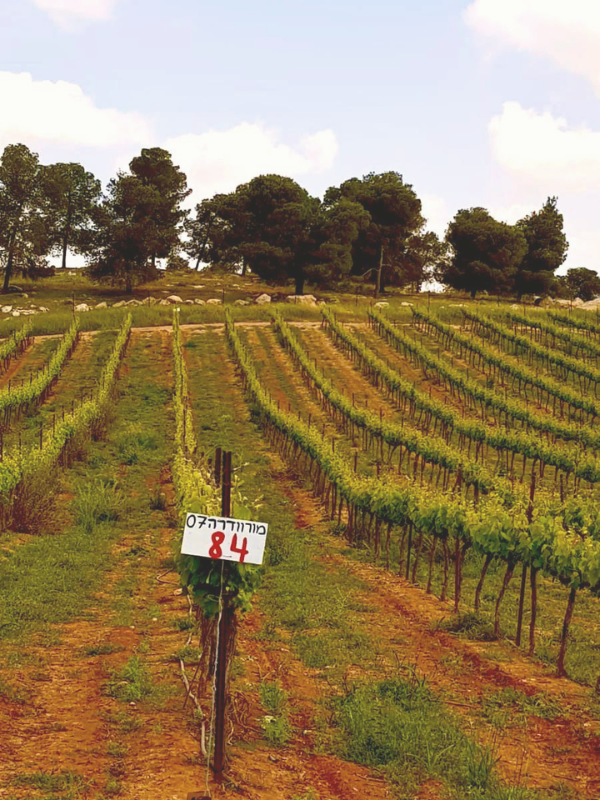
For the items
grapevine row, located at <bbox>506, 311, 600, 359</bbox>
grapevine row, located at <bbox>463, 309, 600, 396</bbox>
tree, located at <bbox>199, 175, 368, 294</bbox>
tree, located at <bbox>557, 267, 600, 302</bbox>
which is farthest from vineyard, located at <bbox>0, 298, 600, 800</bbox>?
tree, located at <bbox>557, 267, 600, 302</bbox>

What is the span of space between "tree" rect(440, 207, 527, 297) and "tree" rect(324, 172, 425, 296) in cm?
403

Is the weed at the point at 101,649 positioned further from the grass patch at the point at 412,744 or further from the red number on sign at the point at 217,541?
the red number on sign at the point at 217,541

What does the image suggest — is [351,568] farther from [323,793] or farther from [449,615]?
[323,793]

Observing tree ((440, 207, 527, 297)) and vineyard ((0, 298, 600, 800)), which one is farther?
tree ((440, 207, 527, 297))

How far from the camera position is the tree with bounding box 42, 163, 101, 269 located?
230ft

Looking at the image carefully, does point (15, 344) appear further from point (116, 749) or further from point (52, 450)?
point (116, 749)

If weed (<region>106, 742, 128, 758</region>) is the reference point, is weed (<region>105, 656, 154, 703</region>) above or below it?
below

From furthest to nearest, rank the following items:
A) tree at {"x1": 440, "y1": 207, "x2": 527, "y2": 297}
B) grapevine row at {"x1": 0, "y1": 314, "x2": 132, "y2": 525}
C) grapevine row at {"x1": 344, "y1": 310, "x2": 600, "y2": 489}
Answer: tree at {"x1": 440, "y1": 207, "x2": 527, "y2": 297}
grapevine row at {"x1": 344, "y1": 310, "x2": 600, "y2": 489}
grapevine row at {"x1": 0, "y1": 314, "x2": 132, "y2": 525}

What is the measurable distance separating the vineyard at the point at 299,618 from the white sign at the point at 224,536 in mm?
83

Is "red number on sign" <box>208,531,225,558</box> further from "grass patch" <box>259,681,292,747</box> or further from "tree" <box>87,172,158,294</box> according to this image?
"tree" <box>87,172,158,294</box>

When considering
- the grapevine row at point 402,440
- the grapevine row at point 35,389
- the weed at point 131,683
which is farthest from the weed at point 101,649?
the grapevine row at point 35,389

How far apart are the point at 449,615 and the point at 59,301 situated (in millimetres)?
52850

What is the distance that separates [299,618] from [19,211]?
56238 mm

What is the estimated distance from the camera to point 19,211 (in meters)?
61.5
